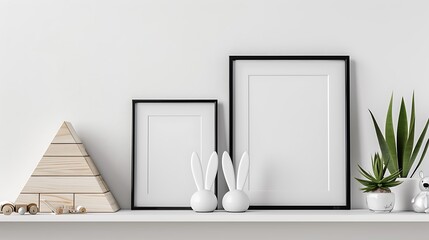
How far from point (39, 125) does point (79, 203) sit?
11.5 inches

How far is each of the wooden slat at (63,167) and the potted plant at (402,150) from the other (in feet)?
2.84

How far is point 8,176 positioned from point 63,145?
23cm

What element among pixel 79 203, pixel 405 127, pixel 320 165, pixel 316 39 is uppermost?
pixel 316 39

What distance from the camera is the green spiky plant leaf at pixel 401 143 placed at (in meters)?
1.71

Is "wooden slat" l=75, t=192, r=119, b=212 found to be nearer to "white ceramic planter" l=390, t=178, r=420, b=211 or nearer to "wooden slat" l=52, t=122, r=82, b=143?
"wooden slat" l=52, t=122, r=82, b=143

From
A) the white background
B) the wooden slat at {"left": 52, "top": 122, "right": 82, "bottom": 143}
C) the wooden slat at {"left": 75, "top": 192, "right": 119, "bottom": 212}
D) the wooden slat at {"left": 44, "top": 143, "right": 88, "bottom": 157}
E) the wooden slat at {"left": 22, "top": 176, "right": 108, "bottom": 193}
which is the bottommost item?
the wooden slat at {"left": 75, "top": 192, "right": 119, "bottom": 212}

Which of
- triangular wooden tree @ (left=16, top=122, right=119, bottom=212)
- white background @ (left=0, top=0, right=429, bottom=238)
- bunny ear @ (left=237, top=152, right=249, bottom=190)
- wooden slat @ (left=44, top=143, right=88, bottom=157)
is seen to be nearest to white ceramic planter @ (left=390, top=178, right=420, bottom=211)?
white background @ (left=0, top=0, right=429, bottom=238)

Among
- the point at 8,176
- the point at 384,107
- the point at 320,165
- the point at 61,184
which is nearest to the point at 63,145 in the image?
the point at 61,184

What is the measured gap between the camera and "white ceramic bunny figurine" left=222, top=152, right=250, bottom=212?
165 cm

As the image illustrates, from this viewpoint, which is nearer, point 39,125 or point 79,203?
point 79,203

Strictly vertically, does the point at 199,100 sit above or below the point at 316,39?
below

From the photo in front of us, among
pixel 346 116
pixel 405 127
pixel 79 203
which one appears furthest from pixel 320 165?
pixel 79 203

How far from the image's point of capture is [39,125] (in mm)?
1793

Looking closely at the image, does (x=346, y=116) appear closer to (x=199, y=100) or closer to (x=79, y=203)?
(x=199, y=100)
